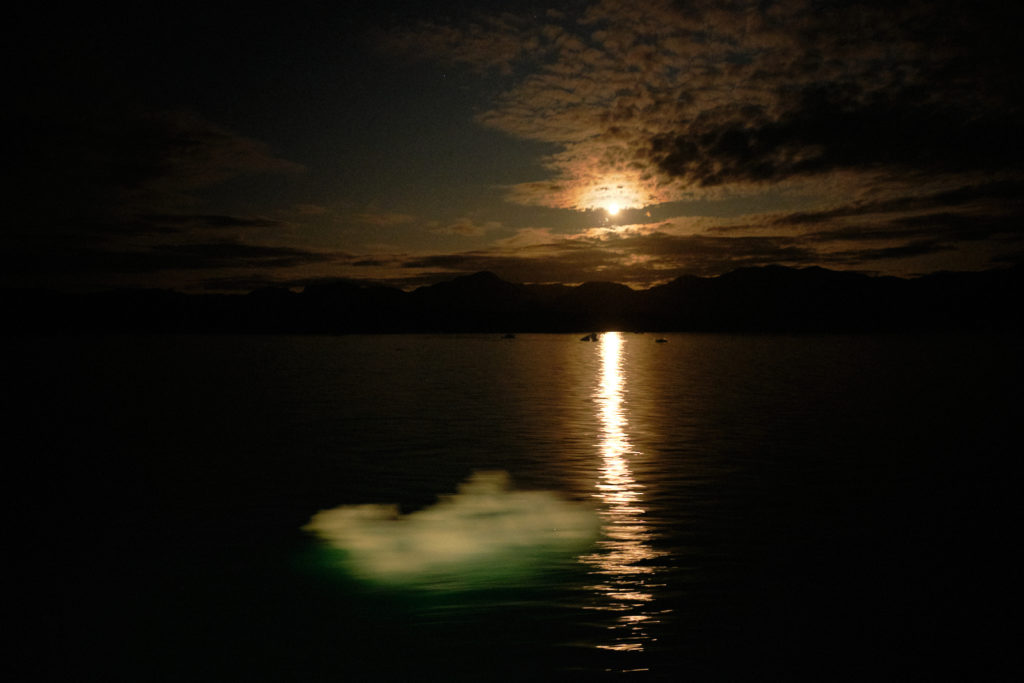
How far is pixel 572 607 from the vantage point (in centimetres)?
1198

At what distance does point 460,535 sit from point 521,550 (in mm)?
1880

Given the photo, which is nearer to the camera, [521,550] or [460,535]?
[521,550]

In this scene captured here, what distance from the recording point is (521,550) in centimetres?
1530

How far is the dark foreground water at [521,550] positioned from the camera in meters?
10.5

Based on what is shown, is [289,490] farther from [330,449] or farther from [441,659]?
[441,659]

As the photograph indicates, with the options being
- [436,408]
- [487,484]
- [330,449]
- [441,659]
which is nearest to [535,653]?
[441,659]

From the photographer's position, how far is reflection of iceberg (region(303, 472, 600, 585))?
14234mm

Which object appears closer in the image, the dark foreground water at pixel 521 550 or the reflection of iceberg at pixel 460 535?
the dark foreground water at pixel 521 550

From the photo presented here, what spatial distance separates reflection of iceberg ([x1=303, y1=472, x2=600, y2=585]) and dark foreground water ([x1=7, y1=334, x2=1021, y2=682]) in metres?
0.09

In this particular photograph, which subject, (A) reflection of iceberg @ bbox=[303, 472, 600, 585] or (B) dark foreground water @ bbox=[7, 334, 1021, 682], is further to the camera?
(A) reflection of iceberg @ bbox=[303, 472, 600, 585]

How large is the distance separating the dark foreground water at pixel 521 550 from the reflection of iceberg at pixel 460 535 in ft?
0.29

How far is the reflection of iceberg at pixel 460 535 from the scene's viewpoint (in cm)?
1423

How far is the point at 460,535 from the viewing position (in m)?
16.6

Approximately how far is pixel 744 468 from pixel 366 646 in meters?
16.6
